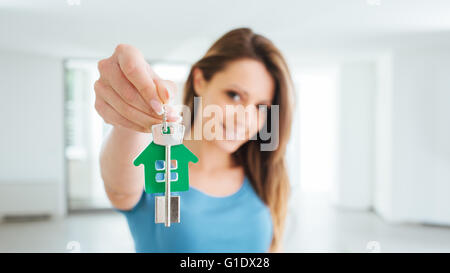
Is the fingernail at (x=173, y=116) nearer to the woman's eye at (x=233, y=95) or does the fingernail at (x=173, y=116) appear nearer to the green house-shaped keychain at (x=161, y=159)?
the green house-shaped keychain at (x=161, y=159)

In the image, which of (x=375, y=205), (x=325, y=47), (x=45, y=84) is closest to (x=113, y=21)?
(x=45, y=84)

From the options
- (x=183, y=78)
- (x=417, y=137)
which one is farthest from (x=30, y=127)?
(x=417, y=137)

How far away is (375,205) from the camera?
1662mm

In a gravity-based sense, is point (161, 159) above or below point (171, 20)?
below

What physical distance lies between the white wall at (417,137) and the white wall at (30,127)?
95 centimetres

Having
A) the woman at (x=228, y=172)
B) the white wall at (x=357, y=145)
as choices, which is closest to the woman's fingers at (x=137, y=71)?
the woman at (x=228, y=172)

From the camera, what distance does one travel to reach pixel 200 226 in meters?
0.55

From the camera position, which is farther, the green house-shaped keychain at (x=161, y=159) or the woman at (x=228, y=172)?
the woman at (x=228, y=172)

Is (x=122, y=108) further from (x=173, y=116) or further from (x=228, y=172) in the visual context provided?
(x=228, y=172)

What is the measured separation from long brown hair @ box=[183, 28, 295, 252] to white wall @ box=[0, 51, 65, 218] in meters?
0.35

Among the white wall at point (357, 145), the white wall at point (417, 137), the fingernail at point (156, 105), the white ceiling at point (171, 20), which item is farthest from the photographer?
the white wall at point (357, 145)

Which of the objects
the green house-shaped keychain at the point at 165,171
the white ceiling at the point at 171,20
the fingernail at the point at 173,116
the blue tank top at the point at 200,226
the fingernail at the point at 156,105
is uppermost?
the white ceiling at the point at 171,20

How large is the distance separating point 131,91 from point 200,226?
0.33 meters

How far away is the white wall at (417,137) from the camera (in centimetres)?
95
